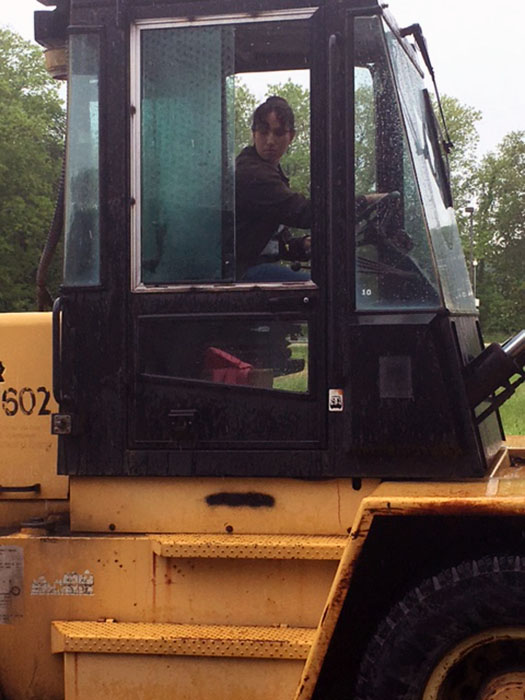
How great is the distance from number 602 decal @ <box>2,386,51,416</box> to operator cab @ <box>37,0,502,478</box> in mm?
411

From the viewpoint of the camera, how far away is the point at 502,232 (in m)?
70.1

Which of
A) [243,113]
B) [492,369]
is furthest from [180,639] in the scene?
[243,113]

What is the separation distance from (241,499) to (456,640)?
37.4 inches

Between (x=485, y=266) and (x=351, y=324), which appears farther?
A: (x=485, y=266)

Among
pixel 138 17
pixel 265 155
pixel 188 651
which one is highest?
pixel 138 17

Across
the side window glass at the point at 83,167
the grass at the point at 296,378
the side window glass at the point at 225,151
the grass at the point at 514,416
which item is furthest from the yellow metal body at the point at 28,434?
the grass at the point at 514,416

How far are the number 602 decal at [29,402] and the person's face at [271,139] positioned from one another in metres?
1.38

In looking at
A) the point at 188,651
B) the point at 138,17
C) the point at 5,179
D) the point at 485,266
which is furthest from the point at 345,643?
the point at 485,266

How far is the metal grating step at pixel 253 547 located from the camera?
13.6 feet

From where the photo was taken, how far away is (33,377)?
4.78 meters

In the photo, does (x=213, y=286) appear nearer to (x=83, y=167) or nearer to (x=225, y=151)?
(x=225, y=151)

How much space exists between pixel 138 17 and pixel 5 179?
42844 mm

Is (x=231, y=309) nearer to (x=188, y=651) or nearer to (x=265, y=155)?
(x=265, y=155)

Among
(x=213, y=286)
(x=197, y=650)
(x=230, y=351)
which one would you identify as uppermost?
(x=213, y=286)
